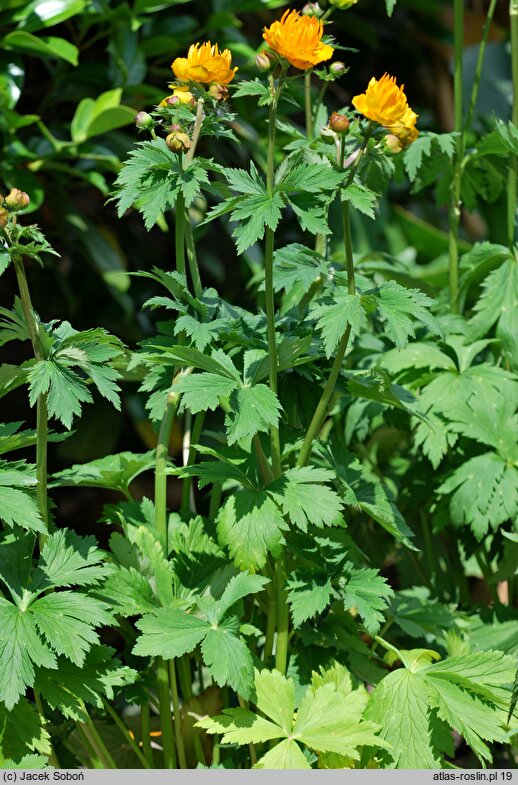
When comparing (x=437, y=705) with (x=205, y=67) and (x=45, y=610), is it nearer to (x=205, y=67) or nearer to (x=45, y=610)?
(x=45, y=610)

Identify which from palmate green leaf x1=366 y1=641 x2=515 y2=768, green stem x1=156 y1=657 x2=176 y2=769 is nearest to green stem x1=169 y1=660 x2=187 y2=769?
green stem x1=156 y1=657 x2=176 y2=769

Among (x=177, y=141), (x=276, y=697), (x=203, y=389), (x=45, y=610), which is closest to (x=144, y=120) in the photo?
(x=177, y=141)

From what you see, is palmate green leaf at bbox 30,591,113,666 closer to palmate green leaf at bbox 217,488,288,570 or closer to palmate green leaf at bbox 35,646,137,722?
palmate green leaf at bbox 35,646,137,722

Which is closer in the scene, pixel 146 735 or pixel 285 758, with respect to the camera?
pixel 285 758

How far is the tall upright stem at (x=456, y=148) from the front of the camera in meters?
1.38

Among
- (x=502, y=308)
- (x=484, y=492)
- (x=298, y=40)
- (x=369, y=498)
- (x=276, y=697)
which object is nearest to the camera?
(x=298, y=40)

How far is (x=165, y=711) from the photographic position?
1076 mm

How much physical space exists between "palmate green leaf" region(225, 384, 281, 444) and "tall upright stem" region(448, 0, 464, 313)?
58cm

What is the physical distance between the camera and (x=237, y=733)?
3.21 feet

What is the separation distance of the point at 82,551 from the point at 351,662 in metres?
0.38

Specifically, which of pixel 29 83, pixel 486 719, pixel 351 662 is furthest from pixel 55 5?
pixel 486 719

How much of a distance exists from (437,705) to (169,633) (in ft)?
1.01

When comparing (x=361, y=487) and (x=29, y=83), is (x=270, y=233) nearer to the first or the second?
(x=361, y=487)

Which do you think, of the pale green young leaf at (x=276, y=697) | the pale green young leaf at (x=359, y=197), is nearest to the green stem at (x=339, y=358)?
the pale green young leaf at (x=359, y=197)
